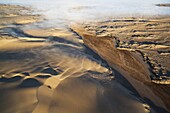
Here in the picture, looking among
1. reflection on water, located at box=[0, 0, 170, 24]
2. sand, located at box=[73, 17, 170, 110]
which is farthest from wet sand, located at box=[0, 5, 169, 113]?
reflection on water, located at box=[0, 0, 170, 24]

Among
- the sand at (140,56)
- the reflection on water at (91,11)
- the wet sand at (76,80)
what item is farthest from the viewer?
the reflection on water at (91,11)

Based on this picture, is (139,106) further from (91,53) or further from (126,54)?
(91,53)

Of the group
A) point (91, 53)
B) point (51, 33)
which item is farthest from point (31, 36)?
point (91, 53)

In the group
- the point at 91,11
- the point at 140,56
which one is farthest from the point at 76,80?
the point at 91,11

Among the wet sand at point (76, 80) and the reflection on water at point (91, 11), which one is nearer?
the wet sand at point (76, 80)

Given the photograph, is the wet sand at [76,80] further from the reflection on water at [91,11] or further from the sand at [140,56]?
the reflection on water at [91,11]

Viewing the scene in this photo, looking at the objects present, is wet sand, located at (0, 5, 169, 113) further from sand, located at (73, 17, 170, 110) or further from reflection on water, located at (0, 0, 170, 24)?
reflection on water, located at (0, 0, 170, 24)

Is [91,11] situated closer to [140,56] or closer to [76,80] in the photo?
[140,56]

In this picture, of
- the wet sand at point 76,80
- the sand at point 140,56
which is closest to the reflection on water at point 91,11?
the sand at point 140,56
